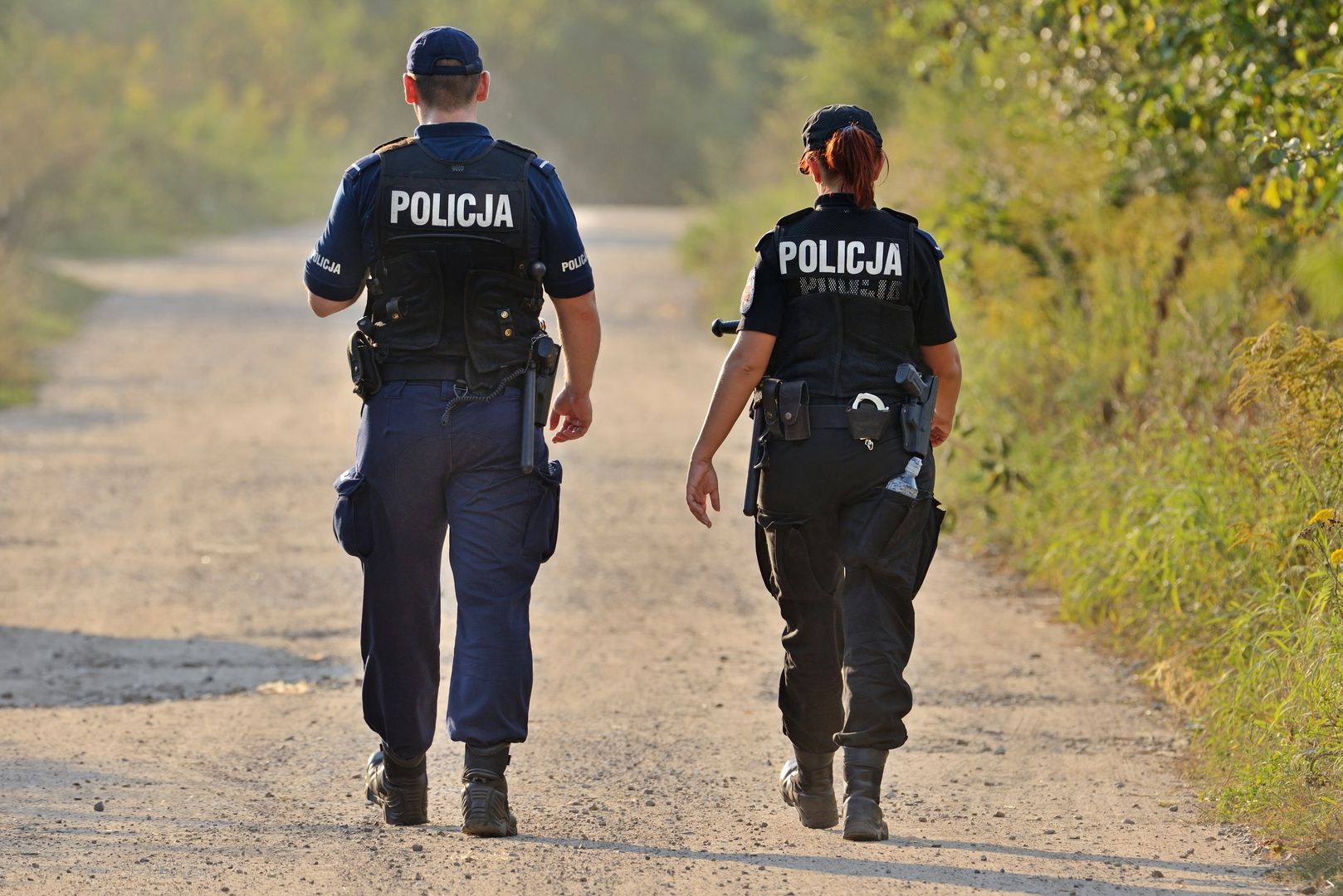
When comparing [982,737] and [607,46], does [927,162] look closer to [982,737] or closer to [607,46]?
[982,737]

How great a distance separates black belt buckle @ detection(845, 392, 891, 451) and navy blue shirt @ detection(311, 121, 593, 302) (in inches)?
28.6

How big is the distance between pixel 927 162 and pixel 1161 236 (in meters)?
3.28

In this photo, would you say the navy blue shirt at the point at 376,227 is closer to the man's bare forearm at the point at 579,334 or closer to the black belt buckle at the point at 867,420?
the man's bare forearm at the point at 579,334

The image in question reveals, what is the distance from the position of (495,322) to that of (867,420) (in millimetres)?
930

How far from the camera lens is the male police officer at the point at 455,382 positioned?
4.61 metres

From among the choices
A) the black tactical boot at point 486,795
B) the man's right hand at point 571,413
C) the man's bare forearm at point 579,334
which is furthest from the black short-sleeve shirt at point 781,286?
the black tactical boot at point 486,795

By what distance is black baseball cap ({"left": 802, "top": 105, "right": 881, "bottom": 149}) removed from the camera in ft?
15.1

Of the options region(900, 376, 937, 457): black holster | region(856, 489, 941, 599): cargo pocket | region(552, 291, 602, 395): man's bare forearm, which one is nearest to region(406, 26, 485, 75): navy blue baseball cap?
Answer: region(552, 291, 602, 395): man's bare forearm

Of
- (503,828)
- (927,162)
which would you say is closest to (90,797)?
(503,828)

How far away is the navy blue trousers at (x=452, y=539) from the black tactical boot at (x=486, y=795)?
0.05 metres

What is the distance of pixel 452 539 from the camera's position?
469 centimetres

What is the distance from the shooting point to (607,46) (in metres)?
69.5

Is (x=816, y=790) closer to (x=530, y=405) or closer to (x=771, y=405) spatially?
(x=771, y=405)

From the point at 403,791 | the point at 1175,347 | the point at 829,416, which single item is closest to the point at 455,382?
the point at 829,416
